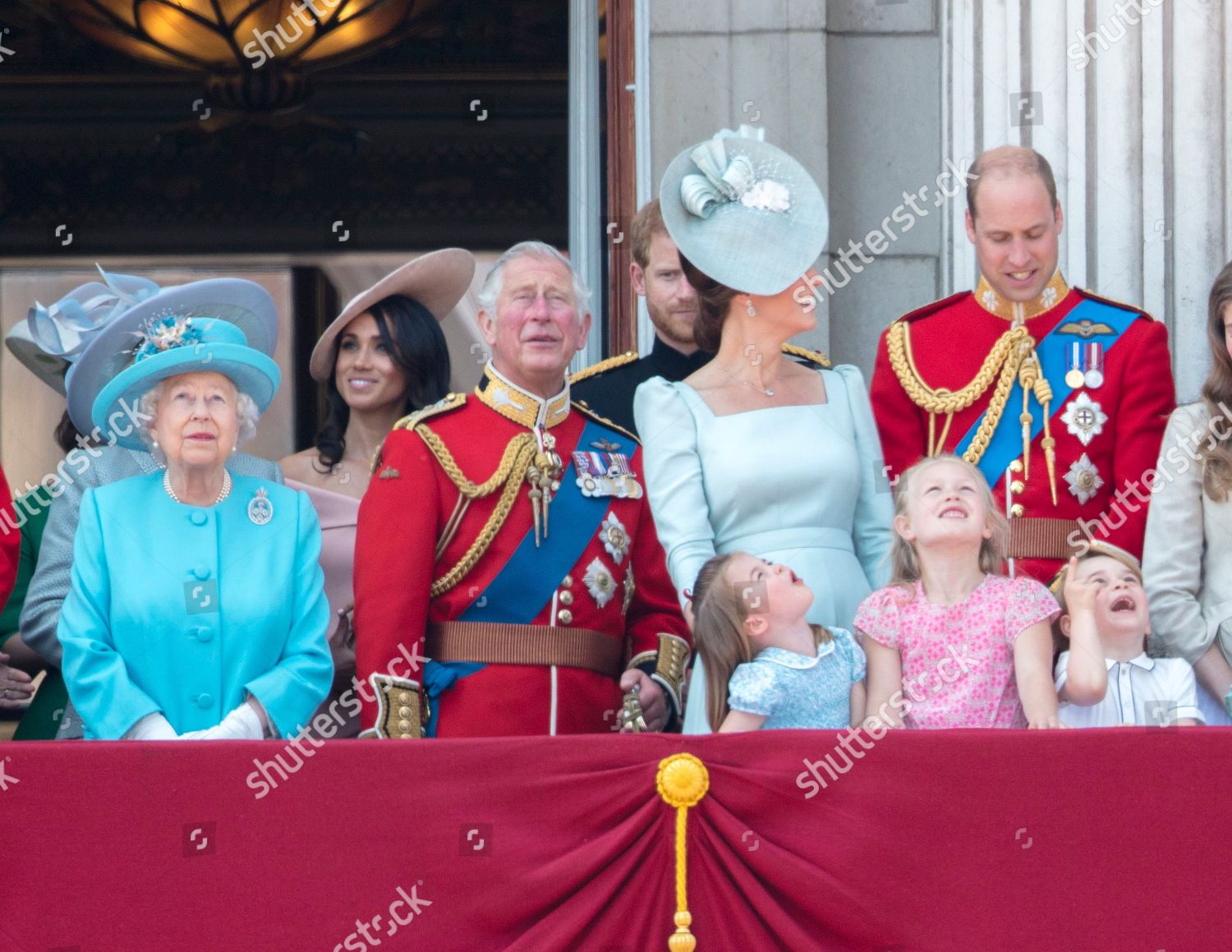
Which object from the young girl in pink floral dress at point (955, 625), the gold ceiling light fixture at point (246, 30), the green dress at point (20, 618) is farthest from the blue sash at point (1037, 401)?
the gold ceiling light fixture at point (246, 30)

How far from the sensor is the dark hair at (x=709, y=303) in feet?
13.7

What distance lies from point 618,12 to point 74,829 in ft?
10.0

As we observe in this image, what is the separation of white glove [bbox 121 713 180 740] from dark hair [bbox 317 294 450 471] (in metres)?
1.12

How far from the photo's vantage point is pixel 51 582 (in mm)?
4305

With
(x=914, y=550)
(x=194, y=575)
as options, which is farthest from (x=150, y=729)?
(x=914, y=550)

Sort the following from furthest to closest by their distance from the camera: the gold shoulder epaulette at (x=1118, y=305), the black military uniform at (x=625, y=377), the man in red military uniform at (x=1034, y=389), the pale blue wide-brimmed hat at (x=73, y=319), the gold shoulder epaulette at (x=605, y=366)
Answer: the gold shoulder epaulette at (x=605, y=366) < the black military uniform at (x=625, y=377) < the pale blue wide-brimmed hat at (x=73, y=319) < the gold shoulder epaulette at (x=1118, y=305) < the man in red military uniform at (x=1034, y=389)

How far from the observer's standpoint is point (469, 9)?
772 centimetres

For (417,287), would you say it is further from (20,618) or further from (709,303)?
(20,618)

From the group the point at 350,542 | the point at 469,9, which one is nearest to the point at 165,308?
the point at 350,542

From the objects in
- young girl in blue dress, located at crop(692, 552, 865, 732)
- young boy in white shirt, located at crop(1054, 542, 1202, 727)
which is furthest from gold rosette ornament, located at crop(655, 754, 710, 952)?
young boy in white shirt, located at crop(1054, 542, 1202, 727)

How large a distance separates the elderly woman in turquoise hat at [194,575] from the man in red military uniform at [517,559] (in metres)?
0.13

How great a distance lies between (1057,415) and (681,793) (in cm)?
130

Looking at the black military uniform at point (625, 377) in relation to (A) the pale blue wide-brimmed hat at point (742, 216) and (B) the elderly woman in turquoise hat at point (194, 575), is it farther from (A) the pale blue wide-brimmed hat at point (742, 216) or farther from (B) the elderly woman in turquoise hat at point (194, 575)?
(B) the elderly woman in turquoise hat at point (194, 575)

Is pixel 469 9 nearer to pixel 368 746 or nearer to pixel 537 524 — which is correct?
pixel 537 524
